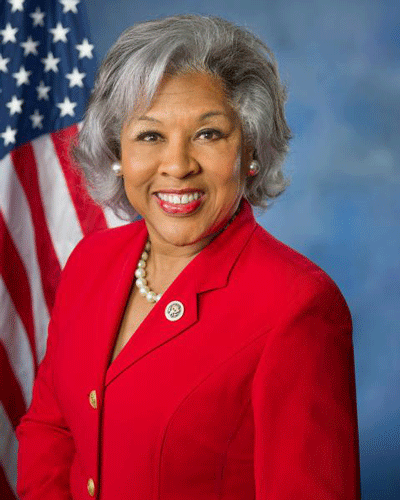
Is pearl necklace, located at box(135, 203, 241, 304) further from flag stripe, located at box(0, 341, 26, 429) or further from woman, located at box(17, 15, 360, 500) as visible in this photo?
flag stripe, located at box(0, 341, 26, 429)

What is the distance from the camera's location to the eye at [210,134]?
1699 millimetres

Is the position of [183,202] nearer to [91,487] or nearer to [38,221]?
[91,487]

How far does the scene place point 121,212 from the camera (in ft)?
7.50

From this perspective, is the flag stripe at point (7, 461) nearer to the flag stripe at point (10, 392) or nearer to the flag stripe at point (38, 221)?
the flag stripe at point (10, 392)

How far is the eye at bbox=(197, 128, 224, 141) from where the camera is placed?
1699mm

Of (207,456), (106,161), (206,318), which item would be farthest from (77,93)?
(207,456)

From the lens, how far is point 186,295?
1.76 m

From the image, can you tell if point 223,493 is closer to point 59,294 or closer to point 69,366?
point 69,366

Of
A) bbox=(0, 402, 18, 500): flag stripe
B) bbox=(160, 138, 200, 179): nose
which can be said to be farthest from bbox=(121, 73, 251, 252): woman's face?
bbox=(0, 402, 18, 500): flag stripe

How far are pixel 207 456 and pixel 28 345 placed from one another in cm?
146

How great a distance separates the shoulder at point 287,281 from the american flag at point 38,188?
1.30 m

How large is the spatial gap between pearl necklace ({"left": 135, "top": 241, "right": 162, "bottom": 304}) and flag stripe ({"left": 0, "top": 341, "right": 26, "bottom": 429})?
111cm

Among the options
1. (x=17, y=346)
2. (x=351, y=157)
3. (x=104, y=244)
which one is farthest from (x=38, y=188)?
(x=351, y=157)

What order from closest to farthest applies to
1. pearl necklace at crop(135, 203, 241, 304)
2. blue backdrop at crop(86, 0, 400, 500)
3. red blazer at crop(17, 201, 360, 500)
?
red blazer at crop(17, 201, 360, 500) < pearl necklace at crop(135, 203, 241, 304) < blue backdrop at crop(86, 0, 400, 500)
